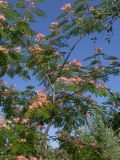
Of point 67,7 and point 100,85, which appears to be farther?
point 67,7

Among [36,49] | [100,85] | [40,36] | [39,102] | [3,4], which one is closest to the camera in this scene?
[3,4]

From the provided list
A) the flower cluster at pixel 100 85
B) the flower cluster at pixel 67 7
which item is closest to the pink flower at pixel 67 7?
the flower cluster at pixel 67 7

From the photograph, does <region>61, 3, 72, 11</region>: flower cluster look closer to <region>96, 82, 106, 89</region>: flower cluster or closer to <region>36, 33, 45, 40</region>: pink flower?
Result: <region>36, 33, 45, 40</region>: pink flower

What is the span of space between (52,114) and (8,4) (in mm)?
3601

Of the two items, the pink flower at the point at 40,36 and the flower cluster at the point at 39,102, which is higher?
the pink flower at the point at 40,36

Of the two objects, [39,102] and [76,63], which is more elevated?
[76,63]

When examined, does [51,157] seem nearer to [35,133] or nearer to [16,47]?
[35,133]

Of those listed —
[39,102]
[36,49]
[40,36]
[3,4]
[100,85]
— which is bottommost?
[39,102]

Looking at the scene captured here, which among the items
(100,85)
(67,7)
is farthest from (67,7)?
(100,85)

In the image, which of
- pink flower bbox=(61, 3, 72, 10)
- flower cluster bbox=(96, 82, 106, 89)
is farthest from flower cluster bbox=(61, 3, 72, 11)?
flower cluster bbox=(96, 82, 106, 89)

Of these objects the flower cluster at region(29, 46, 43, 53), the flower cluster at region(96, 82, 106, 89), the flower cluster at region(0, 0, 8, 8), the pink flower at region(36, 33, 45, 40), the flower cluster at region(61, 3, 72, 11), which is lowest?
the flower cluster at region(96, 82, 106, 89)

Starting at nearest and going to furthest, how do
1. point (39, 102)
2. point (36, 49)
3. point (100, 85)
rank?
point (39, 102)
point (100, 85)
point (36, 49)

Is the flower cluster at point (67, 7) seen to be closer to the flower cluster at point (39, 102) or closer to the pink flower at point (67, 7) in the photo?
the pink flower at point (67, 7)

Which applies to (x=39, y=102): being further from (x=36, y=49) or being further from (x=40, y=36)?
(x=40, y=36)
